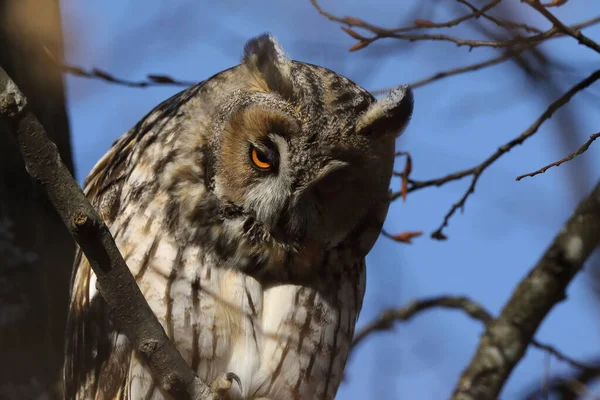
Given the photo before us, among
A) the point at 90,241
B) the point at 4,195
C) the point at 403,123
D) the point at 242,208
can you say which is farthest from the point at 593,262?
the point at 4,195

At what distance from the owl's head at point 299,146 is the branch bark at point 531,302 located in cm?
74

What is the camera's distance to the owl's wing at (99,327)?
8.02 ft

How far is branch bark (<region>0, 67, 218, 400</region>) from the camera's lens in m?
1.73

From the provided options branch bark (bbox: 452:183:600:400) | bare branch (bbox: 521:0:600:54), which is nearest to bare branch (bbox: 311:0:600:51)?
bare branch (bbox: 521:0:600:54)

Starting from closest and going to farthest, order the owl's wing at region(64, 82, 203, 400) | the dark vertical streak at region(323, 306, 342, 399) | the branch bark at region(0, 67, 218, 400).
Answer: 1. the branch bark at region(0, 67, 218, 400)
2. the owl's wing at region(64, 82, 203, 400)
3. the dark vertical streak at region(323, 306, 342, 399)

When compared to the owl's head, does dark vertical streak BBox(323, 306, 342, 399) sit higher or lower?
lower

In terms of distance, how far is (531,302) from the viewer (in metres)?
2.99

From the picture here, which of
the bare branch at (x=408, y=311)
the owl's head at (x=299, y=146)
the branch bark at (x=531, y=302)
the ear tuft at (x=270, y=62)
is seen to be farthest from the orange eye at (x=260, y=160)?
the bare branch at (x=408, y=311)

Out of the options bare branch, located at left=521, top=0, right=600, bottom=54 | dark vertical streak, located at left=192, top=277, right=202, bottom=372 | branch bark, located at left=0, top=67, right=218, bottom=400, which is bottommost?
branch bark, located at left=0, top=67, right=218, bottom=400

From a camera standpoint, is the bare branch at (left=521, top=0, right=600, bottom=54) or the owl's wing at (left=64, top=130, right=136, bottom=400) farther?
the owl's wing at (left=64, top=130, right=136, bottom=400)

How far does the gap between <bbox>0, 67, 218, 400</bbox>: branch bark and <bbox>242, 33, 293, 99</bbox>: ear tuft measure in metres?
0.84

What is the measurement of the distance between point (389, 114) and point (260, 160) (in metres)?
0.41

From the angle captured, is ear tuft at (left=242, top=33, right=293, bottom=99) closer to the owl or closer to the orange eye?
the owl

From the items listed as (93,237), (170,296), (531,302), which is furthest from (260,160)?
(531,302)
